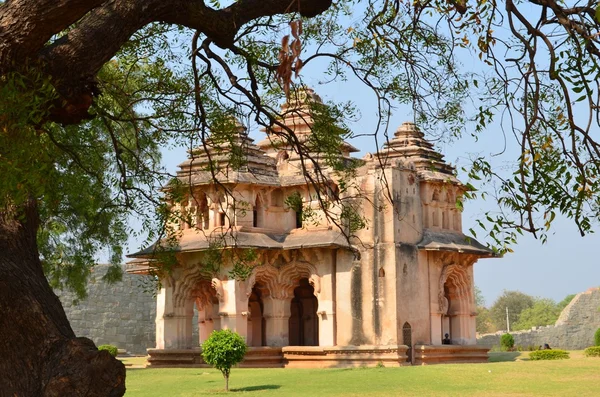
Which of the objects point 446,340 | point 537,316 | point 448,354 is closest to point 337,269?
point 448,354

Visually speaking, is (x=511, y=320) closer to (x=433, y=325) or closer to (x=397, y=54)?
(x=433, y=325)

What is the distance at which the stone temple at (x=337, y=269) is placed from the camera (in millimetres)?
25188

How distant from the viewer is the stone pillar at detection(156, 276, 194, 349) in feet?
87.8

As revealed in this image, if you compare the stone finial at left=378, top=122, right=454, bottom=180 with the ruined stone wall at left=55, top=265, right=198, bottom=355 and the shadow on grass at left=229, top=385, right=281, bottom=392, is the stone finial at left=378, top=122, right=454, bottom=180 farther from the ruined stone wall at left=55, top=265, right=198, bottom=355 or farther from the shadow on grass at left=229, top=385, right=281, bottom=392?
the ruined stone wall at left=55, top=265, right=198, bottom=355

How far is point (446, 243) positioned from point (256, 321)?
6.60m

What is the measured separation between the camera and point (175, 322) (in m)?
26.9

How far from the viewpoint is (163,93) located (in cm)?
1074

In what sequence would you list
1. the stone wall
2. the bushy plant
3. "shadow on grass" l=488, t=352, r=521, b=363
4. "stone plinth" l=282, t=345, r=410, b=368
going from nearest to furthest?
the bushy plant
"stone plinth" l=282, t=345, r=410, b=368
"shadow on grass" l=488, t=352, r=521, b=363
the stone wall

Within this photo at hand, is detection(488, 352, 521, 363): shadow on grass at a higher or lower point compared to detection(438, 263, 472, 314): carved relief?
lower

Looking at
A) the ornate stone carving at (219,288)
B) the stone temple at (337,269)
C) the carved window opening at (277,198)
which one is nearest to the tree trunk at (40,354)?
the stone temple at (337,269)

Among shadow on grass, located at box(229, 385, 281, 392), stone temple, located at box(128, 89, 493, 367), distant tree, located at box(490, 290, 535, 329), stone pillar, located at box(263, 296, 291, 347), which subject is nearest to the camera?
shadow on grass, located at box(229, 385, 281, 392)

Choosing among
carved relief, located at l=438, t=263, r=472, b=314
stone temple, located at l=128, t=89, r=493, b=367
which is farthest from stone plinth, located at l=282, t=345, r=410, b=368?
carved relief, located at l=438, t=263, r=472, b=314

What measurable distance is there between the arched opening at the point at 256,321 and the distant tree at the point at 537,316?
147 ft

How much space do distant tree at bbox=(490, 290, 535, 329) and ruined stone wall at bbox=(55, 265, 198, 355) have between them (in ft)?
143
